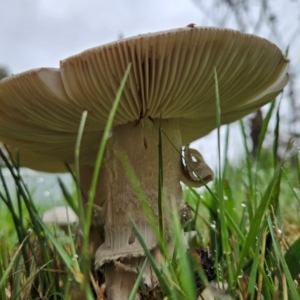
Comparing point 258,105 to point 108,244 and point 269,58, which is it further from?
point 108,244

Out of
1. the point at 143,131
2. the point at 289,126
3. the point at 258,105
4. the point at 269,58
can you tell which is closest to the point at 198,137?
the point at 258,105

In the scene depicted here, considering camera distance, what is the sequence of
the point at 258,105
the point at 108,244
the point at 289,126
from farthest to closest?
the point at 289,126 → the point at 258,105 → the point at 108,244

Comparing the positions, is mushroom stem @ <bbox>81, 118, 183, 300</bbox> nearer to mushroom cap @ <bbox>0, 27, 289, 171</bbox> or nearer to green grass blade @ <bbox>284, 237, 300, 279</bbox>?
mushroom cap @ <bbox>0, 27, 289, 171</bbox>

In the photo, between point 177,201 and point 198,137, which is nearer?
point 177,201

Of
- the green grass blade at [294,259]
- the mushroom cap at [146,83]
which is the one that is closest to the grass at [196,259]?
the green grass blade at [294,259]

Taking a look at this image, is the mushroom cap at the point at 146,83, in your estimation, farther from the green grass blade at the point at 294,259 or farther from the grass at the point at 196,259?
the green grass blade at the point at 294,259

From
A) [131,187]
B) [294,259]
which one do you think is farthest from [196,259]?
[131,187]

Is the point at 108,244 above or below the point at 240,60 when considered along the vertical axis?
below
